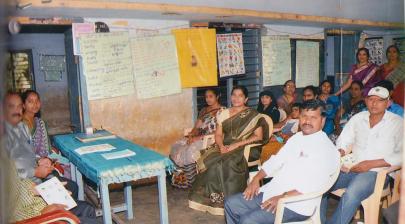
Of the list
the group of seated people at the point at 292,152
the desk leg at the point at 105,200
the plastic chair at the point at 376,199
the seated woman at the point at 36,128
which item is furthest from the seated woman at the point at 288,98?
the desk leg at the point at 105,200

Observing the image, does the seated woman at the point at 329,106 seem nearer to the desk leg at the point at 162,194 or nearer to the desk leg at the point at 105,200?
the desk leg at the point at 162,194

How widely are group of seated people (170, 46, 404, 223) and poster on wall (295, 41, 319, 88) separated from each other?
1.74 m

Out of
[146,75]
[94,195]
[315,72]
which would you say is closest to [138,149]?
[94,195]

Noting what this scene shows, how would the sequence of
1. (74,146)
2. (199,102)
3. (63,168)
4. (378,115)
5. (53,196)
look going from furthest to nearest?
(199,102)
(63,168)
(74,146)
(378,115)
(53,196)

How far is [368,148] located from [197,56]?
11.0 ft

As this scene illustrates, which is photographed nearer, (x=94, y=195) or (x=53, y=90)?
(x=94, y=195)

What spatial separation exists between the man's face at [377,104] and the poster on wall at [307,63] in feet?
13.7

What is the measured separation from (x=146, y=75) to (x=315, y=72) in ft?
14.1

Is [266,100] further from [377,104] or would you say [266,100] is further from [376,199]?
[376,199]

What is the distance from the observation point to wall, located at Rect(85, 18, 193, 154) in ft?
17.9

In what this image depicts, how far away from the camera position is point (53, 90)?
235 inches

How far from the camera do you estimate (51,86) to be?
5918 mm

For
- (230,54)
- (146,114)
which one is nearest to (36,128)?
(146,114)

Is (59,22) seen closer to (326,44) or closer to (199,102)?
(199,102)
